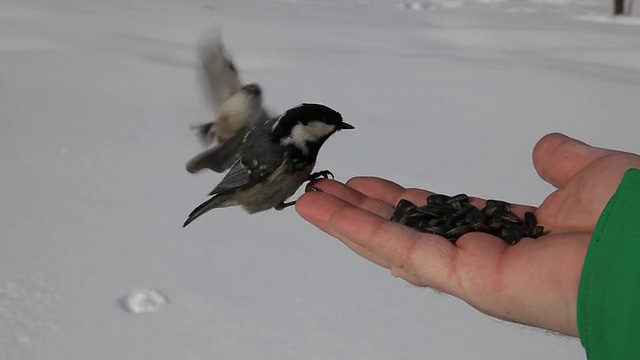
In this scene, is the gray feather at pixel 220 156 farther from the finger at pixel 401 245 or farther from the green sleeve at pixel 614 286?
the green sleeve at pixel 614 286

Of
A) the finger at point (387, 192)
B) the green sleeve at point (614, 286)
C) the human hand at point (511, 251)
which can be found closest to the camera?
the green sleeve at point (614, 286)

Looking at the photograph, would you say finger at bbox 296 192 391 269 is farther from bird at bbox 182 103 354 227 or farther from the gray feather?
the gray feather

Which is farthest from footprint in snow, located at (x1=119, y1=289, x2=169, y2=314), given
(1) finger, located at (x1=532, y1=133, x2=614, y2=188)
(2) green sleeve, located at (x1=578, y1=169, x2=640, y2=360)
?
(2) green sleeve, located at (x1=578, y1=169, x2=640, y2=360)

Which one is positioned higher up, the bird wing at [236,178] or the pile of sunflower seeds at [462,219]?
the bird wing at [236,178]

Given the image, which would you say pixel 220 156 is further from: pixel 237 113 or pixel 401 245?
pixel 401 245

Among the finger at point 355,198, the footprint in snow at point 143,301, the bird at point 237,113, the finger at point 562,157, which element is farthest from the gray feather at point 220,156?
the finger at point 562,157

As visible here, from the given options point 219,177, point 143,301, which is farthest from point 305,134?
point 219,177

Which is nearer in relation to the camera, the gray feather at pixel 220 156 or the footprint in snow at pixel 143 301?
the gray feather at pixel 220 156

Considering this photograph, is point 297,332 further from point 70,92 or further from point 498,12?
point 498,12
